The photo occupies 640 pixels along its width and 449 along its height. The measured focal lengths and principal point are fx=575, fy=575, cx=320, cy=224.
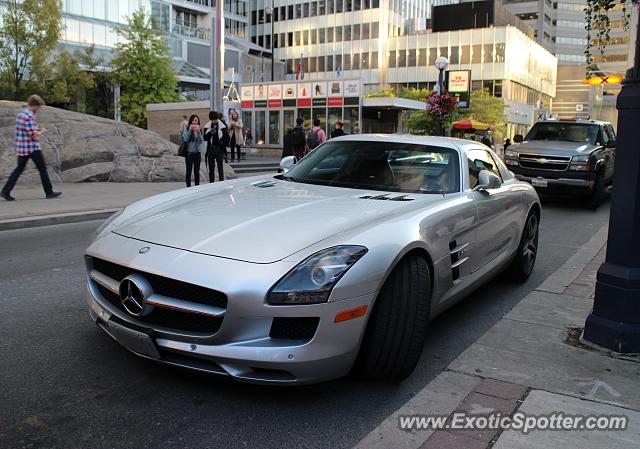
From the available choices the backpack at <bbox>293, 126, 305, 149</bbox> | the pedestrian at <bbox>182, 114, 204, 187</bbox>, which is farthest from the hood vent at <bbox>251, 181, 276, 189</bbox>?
the backpack at <bbox>293, 126, 305, 149</bbox>

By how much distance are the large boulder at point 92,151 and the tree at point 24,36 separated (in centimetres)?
1760

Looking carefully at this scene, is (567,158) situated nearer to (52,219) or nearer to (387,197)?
(387,197)

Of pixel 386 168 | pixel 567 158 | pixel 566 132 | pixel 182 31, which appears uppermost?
pixel 182 31

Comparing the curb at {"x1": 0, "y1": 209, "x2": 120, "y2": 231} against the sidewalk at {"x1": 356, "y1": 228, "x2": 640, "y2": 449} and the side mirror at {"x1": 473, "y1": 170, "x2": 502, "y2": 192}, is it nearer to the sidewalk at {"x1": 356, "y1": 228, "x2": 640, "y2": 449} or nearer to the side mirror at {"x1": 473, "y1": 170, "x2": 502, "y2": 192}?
the side mirror at {"x1": 473, "y1": 170, "x2": 502, "y2": 192}

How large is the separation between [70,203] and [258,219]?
8.59 meters

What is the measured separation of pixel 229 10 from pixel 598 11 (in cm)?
9490

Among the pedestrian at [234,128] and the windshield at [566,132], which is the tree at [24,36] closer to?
the pedestrian at [234,128]

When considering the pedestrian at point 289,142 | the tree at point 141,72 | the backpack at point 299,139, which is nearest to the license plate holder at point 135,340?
the backpack at point 299,139

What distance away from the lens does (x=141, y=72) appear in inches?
1506

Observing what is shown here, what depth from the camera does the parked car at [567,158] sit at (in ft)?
39.9

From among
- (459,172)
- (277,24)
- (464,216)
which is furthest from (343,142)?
(277,24)

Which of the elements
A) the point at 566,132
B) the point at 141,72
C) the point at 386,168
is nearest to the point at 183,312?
the point at 386,168

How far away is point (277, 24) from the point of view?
8731cm

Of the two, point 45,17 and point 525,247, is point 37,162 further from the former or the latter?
point 45,17
